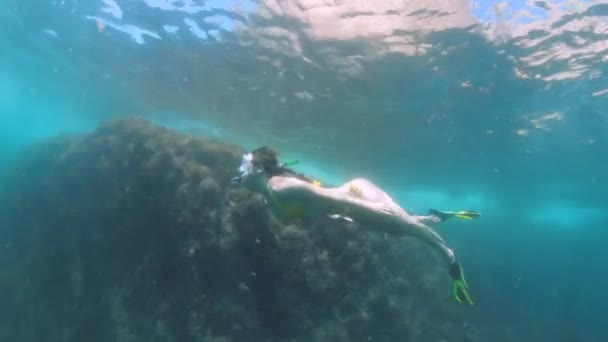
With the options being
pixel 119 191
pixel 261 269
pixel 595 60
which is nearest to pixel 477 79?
pixel 595 60

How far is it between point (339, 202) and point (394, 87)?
49.8 ft

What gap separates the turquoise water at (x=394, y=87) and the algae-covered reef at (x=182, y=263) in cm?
637

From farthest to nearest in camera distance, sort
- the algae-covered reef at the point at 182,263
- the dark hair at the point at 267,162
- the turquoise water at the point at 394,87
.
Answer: the turquoise water at the point at 394,87 → the algae-covered reef at the point at 182,263 → the dark hair at the point at 267,162

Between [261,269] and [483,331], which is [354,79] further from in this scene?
[483,331]

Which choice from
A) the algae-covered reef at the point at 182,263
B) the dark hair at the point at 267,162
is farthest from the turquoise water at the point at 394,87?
the dark hair at the point at 267,162

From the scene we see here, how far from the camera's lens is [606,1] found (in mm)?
11359

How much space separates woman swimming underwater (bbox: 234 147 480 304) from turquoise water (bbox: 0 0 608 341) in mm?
9519

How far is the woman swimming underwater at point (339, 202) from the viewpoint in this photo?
195 inches

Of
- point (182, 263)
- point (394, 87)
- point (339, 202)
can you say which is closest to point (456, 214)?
point (339, 202)

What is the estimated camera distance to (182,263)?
1083 centimetres

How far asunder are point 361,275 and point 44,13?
2155 centimetres

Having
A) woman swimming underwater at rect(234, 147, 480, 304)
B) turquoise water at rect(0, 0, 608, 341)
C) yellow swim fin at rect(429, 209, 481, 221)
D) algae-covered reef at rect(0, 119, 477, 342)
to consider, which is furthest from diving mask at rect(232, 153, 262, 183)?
turquoise water at rect(0, 0, 608, 341)

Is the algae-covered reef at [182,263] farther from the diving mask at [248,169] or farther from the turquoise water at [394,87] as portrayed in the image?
the turquoise water at [394,87]

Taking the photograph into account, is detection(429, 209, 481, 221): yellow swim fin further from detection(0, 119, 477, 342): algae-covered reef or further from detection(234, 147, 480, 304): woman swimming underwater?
detection(0, 119, 477, 342): algae-covered reef
